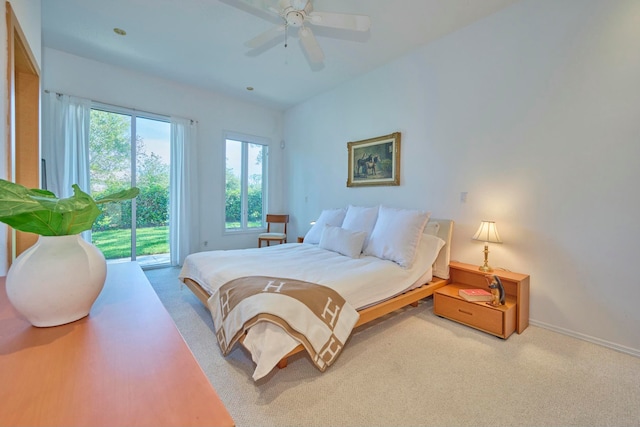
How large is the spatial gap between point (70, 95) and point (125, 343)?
173 inches

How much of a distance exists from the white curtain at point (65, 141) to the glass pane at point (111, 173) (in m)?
0.16

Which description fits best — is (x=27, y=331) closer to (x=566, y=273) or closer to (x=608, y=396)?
(x=608, y=396)

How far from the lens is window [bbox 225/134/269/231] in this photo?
5141mm

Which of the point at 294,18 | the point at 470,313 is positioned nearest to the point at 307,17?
the point at 294,18

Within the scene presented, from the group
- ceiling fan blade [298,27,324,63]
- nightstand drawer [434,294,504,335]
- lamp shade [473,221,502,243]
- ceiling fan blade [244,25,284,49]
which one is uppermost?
ceiling fan blade [244,25,284,49]

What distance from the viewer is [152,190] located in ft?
14.3

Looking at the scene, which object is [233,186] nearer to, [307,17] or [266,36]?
[266,36]

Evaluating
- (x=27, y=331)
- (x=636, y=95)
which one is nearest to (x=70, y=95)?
(x=27, y=331)

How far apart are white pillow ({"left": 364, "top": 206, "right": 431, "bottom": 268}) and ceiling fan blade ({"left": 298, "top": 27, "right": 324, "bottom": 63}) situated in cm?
182

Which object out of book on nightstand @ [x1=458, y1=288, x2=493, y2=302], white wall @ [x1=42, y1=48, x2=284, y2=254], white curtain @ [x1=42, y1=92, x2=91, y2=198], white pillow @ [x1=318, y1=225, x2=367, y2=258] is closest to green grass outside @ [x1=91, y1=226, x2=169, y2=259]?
white wall @ [x1=42, y1=48, x2=284, y2=254]

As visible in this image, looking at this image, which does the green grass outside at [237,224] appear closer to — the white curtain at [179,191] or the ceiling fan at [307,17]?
the white curtain at [179,191]

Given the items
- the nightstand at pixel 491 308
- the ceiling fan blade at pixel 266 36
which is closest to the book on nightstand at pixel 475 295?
the nightstand at pixel 491 308

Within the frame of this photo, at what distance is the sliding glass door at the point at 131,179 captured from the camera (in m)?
3.91

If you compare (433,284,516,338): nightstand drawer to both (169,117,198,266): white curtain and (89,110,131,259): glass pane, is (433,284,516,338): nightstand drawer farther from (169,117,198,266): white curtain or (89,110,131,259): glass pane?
(89,110,131,259): glass pane
